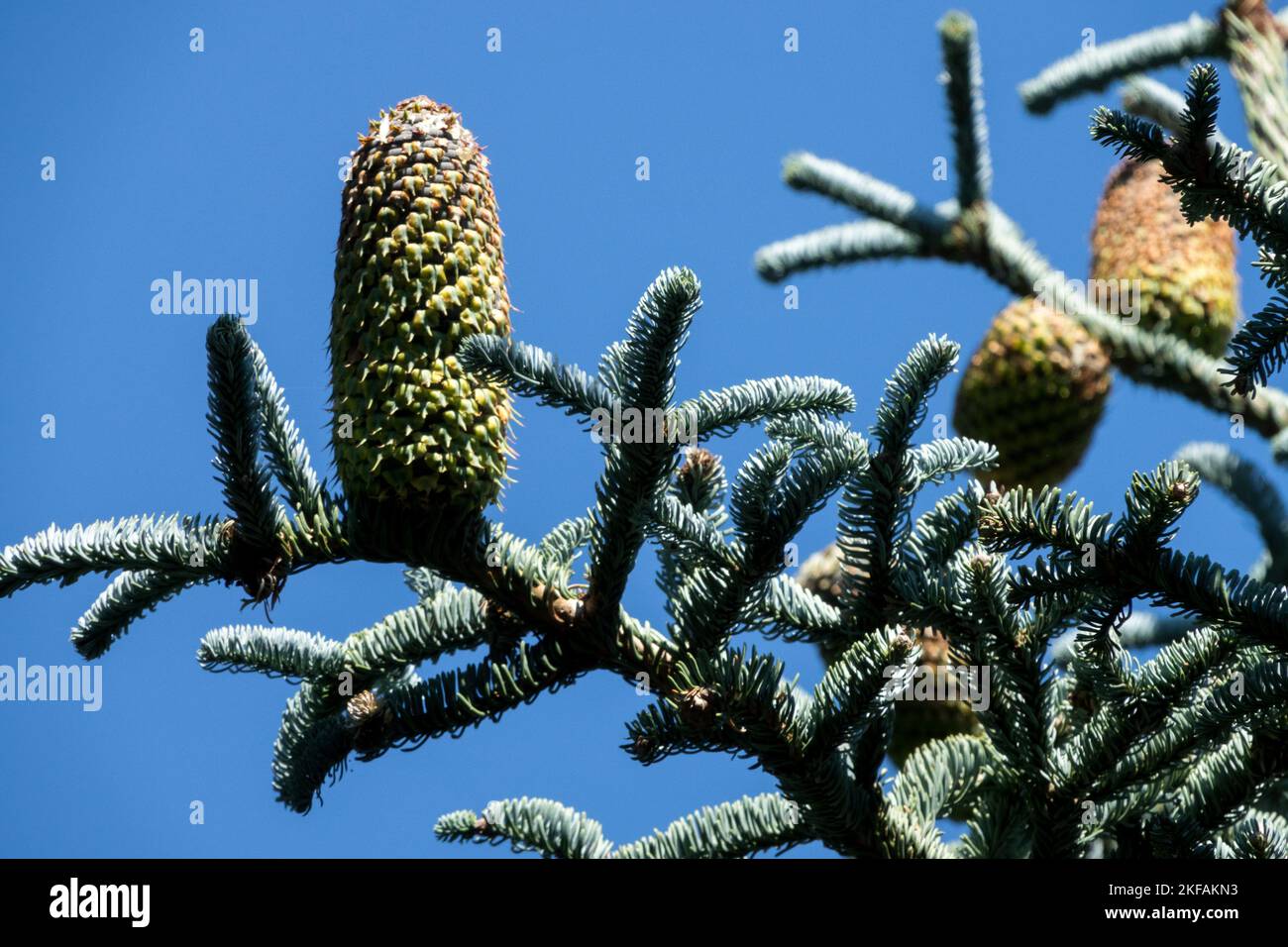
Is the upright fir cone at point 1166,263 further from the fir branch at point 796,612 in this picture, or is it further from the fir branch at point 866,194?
the fir branch at point 796,612

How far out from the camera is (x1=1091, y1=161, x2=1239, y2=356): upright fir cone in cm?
462

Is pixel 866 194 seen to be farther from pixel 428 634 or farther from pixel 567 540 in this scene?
pixel 428 634

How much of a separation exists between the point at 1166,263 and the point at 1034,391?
0.69m

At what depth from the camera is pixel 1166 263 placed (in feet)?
15.3

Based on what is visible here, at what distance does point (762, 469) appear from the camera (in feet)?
7.18

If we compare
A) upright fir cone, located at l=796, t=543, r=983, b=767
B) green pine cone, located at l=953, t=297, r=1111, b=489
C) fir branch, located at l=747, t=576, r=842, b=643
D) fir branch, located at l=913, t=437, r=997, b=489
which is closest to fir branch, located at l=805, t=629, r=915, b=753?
fir branch, located at l=747, t=576, r=842, b=643

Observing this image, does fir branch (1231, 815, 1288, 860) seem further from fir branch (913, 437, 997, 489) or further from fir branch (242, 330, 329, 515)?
fir branch (242, 330, 329, 515)

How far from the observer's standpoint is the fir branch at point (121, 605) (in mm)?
2221

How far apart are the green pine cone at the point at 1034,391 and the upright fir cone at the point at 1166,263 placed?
0.80 feet

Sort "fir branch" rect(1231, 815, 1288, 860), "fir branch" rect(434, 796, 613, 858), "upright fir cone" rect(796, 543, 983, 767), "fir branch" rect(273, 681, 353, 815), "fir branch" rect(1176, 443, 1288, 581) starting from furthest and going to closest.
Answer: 1. "fir branch" rect(1176, 443, 1288, 581)
2. "upright fir cone" rect(796, 543, 983, 767)
3. "fir branch" rect(434, 796, 613, 858)
4. "fir branch" rect(273, 681, 353, 815)
5. "fir branch" rect(1231, 815, 1288, 860)

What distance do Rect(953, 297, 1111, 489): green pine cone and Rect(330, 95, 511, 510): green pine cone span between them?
2.74 m

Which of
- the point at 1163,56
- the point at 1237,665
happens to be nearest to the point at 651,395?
the point at 1237,665

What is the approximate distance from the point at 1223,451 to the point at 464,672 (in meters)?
2.96
